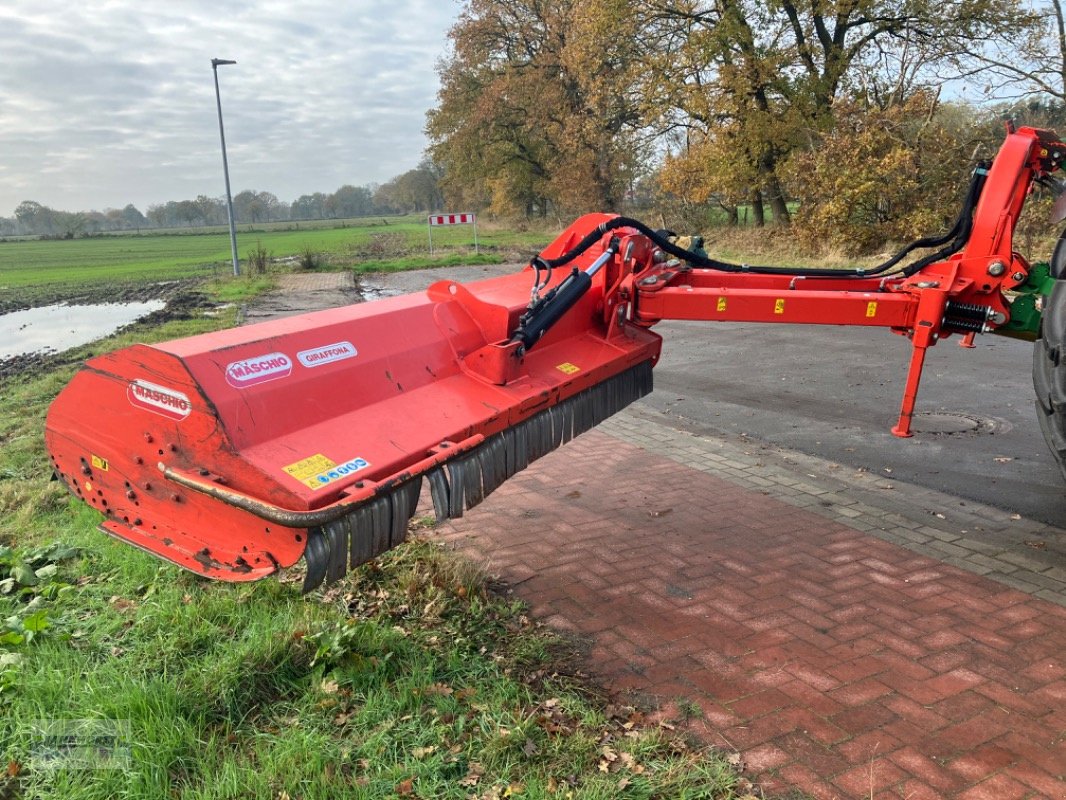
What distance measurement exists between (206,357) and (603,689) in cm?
189

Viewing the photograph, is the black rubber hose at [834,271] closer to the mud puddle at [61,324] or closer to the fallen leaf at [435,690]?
the fallen leaf at [435,690]

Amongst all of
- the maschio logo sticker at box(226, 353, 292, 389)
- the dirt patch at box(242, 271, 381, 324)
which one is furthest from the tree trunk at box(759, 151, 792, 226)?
the maschio logo sticker at box(226, 353, 292, 389)

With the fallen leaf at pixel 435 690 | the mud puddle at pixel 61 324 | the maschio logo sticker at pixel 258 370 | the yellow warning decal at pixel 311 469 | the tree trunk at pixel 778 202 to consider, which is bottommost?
the mud puddle at pixel 61 324

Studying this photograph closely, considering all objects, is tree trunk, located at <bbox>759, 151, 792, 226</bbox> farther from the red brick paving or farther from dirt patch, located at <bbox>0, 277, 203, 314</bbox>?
the red brick paving

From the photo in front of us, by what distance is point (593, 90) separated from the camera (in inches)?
950

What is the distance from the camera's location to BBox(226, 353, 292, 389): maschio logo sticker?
2.73 metres

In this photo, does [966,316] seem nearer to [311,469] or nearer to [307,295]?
[311,469]

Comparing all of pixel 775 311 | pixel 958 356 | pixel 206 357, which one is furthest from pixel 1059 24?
pixel 206 357

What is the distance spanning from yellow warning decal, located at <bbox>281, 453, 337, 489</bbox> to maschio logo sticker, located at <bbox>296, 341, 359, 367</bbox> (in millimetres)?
461

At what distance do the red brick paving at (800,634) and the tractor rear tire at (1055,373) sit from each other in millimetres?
802

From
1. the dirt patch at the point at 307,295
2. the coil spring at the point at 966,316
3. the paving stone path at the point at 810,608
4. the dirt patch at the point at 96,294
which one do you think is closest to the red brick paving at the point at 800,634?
the paving stone path at the point at 810,608

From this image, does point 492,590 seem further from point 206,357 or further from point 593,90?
point 593,90

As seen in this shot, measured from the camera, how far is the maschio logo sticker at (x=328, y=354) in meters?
2.98

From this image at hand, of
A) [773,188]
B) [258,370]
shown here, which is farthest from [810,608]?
[773,188]
